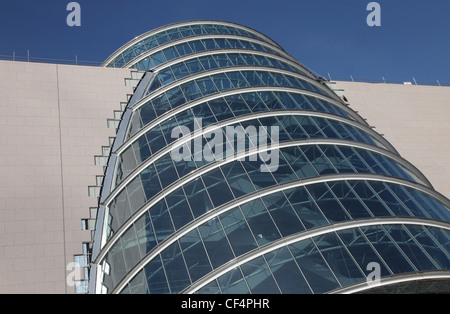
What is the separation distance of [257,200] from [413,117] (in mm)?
19785

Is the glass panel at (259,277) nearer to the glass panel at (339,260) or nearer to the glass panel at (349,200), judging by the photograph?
the glass panel at (339,260)

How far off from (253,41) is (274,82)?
6.04m

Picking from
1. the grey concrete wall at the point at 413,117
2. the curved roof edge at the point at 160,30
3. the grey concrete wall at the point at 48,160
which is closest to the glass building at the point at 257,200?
the grey concrete wall at the point at 48,160

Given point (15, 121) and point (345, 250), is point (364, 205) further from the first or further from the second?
point (15, 121)

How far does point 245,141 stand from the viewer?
19.7 meters

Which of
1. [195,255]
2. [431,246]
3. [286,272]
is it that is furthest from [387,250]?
[195,255]

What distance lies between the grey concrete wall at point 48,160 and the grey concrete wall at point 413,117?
14.2m

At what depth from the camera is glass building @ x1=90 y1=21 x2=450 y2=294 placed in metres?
14.7

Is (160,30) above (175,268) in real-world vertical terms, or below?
above

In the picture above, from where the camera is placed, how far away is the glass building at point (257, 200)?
580 inches

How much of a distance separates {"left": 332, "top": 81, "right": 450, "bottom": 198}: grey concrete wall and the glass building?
7.77m

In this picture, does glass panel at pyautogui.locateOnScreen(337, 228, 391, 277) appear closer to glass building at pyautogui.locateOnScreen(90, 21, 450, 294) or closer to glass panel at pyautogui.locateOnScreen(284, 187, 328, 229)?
glass building at pyautogui.locateOnScreen(90, 21, 450, 294)

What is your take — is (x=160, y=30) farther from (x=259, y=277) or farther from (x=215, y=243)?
(x=259, y=277)

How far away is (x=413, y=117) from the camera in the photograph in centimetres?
3338
